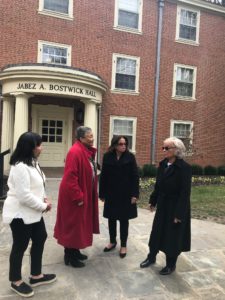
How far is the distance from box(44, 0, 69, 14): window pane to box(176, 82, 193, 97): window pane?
6.59m

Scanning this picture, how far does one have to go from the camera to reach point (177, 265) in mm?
4172

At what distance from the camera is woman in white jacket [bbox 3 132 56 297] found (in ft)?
10.00

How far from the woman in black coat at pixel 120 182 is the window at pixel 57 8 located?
34.6 feet

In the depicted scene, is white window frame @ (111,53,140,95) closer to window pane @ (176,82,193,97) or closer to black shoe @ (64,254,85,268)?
window pane @ (176,82,193,97)

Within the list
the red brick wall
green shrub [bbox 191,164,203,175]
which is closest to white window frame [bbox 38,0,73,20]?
the red brick wall

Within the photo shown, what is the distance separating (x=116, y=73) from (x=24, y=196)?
1192 centimetres

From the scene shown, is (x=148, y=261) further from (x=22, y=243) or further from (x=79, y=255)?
(x=22, y=243)

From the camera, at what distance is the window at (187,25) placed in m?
15.2

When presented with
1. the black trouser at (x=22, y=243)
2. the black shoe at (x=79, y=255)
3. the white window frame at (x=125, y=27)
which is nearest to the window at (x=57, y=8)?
the white window frame at (x=125, y=27)

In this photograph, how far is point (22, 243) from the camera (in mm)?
3168

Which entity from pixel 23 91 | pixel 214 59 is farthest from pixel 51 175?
pixel 214 59

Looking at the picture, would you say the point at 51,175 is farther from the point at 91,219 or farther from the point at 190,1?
→ the point at 190,1

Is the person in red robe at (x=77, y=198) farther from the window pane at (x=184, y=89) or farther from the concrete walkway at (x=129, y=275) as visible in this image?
the window pane at (x=184, y=89)

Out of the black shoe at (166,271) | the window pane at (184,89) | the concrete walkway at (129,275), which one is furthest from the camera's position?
the window pane at (184,89)
